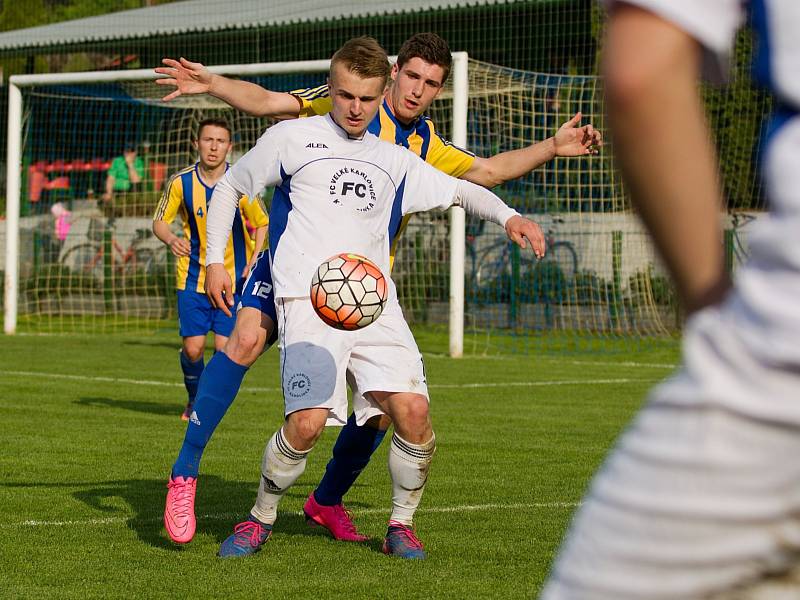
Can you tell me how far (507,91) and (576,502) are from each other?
997 cm

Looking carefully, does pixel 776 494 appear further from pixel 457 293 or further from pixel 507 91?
pixel 507 91

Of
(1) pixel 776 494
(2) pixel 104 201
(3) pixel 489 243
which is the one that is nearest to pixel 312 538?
(1) pixel 776 494

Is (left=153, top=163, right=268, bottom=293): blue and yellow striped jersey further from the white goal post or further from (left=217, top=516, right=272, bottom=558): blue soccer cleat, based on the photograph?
(left=217, top=516, right=272, bottom=558): blue soccer cleat

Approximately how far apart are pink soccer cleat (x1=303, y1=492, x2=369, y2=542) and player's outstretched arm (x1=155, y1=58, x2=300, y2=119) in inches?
63.7

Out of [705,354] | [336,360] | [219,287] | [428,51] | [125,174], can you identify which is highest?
[125,174]

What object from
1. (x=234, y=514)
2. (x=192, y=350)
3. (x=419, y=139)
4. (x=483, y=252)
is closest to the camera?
→ (x=419, y=139)

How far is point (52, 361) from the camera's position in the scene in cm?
1316

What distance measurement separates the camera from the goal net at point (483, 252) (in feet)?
52.0

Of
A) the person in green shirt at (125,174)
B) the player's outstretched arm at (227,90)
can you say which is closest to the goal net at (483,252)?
the person in green shirt at (125,174)

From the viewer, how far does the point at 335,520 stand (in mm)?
5266

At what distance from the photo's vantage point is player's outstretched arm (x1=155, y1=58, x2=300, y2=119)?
523 cm

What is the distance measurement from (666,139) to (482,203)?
3.29 metres

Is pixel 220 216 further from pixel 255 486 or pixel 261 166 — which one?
pixel 255 486

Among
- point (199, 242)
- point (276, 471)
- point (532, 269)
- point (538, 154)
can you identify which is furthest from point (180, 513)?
point (532, 269)
